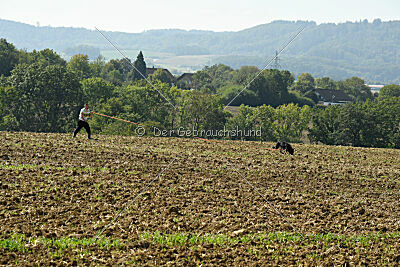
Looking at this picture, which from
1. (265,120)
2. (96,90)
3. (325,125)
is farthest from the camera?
(265,120)

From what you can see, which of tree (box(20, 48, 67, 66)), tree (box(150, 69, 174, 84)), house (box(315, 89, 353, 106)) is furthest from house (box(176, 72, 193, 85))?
tree (box(20, 48, 67, 66))

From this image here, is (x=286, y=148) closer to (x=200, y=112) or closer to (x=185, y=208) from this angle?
(x=185, y=208)

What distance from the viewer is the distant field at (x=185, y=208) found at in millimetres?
10195

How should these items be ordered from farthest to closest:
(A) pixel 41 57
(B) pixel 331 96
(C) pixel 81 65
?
(B) pixel 331 96, (C) pixel 81 65, (A) pixel 41 57

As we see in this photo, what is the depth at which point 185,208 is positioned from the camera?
13.2m

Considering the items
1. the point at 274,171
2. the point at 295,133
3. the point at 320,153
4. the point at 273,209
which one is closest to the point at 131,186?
the point at 273,209

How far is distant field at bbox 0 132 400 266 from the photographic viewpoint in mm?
10195

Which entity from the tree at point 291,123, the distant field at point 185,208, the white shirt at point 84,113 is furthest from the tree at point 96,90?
the distant field at point 185,208

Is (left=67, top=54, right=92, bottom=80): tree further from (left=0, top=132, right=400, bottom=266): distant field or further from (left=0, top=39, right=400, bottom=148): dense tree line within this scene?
(left=0, top=132, right=400, bottom=266): distant field

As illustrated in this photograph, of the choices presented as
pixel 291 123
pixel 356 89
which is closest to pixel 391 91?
pixel 356 89

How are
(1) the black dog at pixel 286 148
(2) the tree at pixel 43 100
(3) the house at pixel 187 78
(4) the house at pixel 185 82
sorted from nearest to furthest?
1. (1) the black dog at pixel 286 148
2. (2) the tree at pixel 43 100
3. (4) the house at pixel 185 82
4. (3) the house at pixel 187 78

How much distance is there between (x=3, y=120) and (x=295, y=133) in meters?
53.9

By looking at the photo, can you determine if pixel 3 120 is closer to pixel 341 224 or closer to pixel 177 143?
pixel 177 143

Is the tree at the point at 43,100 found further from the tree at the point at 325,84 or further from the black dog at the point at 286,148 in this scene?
the tree at the point at 325,84
